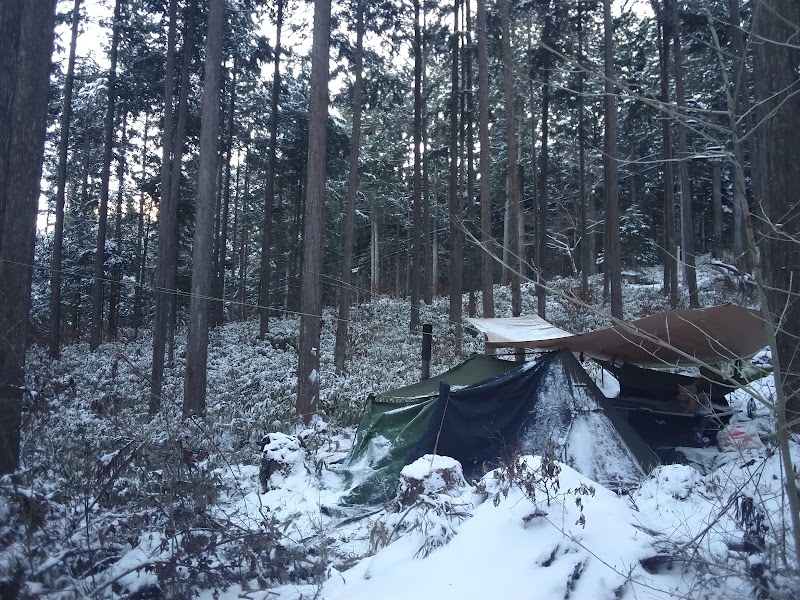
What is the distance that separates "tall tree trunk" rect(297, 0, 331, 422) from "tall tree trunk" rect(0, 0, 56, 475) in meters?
4.94

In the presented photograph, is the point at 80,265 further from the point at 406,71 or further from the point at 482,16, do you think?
the point at 482,16

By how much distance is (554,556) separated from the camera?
3.48m

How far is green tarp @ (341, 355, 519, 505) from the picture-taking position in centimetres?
684

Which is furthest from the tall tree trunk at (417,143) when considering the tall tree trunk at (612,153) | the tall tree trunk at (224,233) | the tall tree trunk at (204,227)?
the tall tree trunk at (204,227)

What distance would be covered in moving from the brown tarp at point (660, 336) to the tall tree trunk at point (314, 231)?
3.28m

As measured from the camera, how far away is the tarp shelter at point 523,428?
6355 mm

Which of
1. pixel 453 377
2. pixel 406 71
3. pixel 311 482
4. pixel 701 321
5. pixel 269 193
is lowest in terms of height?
pixel 311 482

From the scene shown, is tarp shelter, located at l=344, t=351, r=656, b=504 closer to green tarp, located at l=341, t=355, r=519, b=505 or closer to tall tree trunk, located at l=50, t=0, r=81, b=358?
green tarp, located at l=341, t=355, r=519, b=505

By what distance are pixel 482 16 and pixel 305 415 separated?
404 inches

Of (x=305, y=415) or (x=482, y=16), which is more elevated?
(x=482, y=16)

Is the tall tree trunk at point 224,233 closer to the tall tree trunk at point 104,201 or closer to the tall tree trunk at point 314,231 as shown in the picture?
the tall tree trunk at point 104,201

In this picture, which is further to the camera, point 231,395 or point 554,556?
point 231,395

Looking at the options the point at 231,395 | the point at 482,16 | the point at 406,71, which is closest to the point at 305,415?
the point at 231,395

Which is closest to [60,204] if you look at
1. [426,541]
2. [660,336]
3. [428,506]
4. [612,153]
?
[612,153]
